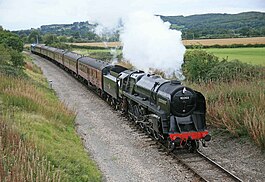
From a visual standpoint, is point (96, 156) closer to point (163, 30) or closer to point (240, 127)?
point (240, 127)

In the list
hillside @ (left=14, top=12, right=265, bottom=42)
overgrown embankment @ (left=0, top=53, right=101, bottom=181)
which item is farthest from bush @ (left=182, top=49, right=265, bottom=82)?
overgrown embankment @ (left=0, top=53, right=101, bottom=181)

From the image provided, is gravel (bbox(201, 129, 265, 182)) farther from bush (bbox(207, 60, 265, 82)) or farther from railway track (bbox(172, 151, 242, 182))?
bush (bbox(207, 60, 265, 82))

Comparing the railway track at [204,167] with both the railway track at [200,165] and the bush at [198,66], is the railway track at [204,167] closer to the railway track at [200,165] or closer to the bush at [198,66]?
the railway track at [200,165]

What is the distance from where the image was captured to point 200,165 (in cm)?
1227

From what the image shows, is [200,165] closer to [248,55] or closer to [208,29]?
[248,55]

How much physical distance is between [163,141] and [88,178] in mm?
4896

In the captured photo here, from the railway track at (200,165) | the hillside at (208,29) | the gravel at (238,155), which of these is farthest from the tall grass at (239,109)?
the hillside at (208,29)

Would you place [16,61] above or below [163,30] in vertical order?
below

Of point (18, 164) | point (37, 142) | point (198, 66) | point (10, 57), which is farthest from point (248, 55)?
point (18, 164)

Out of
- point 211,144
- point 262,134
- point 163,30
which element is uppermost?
point 163,30

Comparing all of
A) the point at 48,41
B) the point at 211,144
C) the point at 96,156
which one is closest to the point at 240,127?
the point at 211,144

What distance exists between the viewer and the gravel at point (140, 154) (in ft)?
37.8

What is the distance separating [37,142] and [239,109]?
811cm

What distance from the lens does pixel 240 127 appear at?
14281 millimetres
